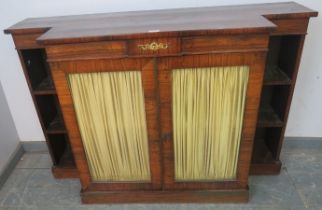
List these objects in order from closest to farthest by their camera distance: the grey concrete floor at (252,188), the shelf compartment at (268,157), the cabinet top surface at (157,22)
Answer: the cabinet top surface at (157,22)
the grey concrete floor at (252,188)
the shelf compartment at (268,157)

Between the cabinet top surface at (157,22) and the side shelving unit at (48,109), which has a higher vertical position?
the cabinet top surface at (157,22)

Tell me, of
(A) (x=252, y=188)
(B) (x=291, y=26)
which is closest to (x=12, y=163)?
(A) (x=252, y=188)

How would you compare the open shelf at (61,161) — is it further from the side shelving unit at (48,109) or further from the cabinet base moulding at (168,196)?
the cabinet base moulding at (168,196)

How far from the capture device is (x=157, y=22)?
4.05 ft

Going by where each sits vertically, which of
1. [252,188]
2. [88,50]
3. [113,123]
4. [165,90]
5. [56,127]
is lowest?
[252,188]

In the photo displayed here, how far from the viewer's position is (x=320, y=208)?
1535 millimetres

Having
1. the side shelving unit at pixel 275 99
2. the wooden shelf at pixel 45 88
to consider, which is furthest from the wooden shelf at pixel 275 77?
the wooden shelf at pixel 45 88

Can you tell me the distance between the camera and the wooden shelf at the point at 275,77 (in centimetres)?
146

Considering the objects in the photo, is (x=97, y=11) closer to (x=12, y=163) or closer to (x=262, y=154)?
(x=12, y=163)

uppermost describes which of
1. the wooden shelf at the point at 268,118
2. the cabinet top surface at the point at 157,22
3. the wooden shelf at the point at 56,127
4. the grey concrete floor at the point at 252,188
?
the cabinet top surface at the point at 157,22

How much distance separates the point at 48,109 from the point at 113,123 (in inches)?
22.5

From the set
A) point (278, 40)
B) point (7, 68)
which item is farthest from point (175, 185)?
point (7, 68)

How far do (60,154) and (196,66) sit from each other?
1133 millimetres

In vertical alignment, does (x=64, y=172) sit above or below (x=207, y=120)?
below
